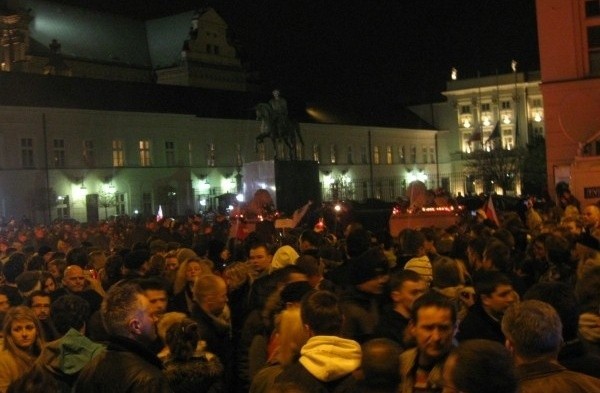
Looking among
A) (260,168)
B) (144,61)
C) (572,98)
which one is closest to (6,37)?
(144,61)

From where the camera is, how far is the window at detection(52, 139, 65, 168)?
49.8 metres

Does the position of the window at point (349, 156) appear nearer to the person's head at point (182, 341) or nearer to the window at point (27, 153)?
the window at point (27, 153)

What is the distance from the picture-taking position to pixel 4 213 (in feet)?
151

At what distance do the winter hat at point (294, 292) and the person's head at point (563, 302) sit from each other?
1425 millimetres

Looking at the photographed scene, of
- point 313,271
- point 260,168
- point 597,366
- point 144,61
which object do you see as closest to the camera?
point 597,366

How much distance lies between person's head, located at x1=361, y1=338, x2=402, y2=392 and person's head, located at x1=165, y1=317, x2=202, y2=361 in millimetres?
1392

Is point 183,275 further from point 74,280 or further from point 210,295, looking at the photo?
point 210,295

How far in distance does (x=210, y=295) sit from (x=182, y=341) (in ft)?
4.06

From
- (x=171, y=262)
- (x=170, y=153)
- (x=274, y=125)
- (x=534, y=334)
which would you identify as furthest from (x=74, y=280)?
(x=170, y=153)

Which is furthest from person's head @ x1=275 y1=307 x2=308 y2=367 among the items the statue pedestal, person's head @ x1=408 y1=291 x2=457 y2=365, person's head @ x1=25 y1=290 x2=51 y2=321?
the statue pedestal

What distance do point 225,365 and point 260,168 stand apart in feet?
80.7

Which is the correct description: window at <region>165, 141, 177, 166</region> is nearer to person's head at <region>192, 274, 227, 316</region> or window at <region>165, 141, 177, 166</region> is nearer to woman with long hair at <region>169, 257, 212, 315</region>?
woman with long hair at <region>169, 257, 212, 315</region>

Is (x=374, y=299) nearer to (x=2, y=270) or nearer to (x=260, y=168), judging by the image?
(x=2, y=270)

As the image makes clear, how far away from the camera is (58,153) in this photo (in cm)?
5012
